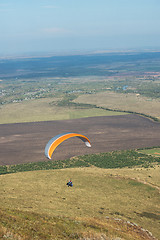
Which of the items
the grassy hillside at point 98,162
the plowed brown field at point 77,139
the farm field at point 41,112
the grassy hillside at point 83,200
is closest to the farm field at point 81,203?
the grassy hillside at point 83,200

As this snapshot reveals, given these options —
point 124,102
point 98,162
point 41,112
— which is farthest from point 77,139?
point 124,102

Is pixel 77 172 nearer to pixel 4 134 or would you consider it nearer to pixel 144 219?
pixel 144 219

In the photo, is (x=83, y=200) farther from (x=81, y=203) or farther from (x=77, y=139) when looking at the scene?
(x=77, y=139)

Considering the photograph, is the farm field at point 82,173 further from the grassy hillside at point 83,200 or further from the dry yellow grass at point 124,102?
the dry yellow grass at point 124,102

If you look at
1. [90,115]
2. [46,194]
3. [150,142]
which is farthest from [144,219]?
[90,115]

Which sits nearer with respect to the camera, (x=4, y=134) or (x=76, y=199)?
(x=76, y=199)
